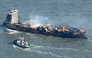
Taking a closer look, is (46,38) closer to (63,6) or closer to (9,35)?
(9,35)

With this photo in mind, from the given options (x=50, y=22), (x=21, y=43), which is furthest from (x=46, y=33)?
(x=21, y=43)

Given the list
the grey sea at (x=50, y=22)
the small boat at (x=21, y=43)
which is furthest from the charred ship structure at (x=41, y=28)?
the small boat at (x=21, y=43)

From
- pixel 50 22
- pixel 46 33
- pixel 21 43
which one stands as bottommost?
pixel 21 43

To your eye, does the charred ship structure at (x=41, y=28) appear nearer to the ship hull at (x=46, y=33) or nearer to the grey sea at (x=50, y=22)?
the ship hull at (x=46, y=33)

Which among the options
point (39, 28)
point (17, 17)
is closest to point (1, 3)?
point (17, 17)

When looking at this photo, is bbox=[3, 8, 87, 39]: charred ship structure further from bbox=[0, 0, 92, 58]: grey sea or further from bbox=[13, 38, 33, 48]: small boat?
bbox=[13, 38, 33, 48]: small boat

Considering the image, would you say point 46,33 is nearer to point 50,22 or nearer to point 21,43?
point 50,22
